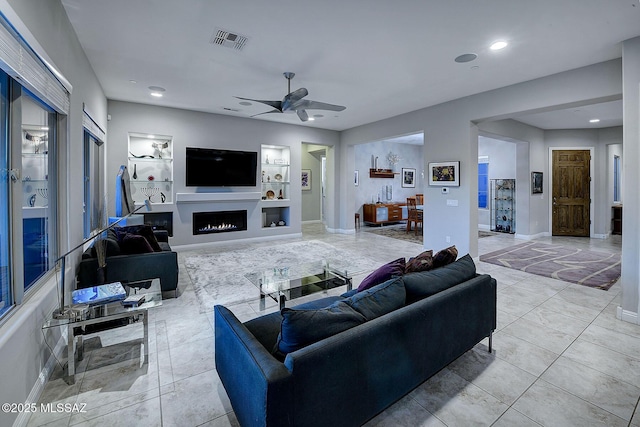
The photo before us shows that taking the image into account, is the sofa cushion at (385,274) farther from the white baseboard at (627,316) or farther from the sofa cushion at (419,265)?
the white baseboard at (627,316)

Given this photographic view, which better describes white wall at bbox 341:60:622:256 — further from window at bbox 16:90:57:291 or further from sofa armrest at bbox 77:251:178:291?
window at bbox 16:90:57:291

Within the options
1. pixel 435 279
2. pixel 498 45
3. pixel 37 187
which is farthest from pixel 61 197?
pixel 498 45

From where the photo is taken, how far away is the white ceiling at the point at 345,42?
2.73 meters

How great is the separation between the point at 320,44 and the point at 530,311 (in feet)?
12.2

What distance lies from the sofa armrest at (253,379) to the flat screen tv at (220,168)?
5.41 m

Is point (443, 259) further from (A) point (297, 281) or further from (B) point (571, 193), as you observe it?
(B) point (571, 193)

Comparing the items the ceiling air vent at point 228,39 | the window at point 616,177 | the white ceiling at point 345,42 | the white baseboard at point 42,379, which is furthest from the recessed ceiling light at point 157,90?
the window at point 616,177

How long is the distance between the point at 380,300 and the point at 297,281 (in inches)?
67.5

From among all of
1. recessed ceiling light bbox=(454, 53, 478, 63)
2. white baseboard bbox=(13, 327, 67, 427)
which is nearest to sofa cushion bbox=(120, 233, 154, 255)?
white baseboard bbox=(13, 327, 67, 427)

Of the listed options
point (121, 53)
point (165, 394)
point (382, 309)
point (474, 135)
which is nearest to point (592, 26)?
point (474, 135)

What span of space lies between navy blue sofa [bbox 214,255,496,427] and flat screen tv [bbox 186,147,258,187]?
205 inches

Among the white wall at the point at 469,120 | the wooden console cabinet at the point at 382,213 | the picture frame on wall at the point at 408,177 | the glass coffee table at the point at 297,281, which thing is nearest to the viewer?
the glass coffee table at the point at 297,281

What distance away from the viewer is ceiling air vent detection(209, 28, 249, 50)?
125 inches

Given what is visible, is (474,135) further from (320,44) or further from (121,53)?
(121,53)
